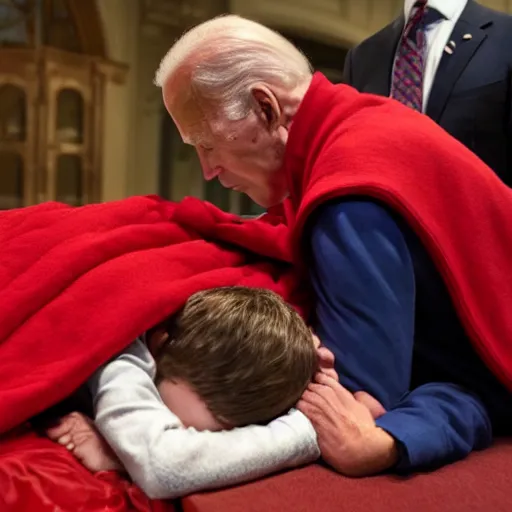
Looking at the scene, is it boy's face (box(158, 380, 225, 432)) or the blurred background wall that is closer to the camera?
boy's face (box(158, 380, 225, 432))

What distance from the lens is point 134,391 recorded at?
88 cm

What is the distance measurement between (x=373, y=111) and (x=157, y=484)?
59 cm

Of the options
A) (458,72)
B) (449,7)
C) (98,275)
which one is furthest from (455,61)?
(98,275)

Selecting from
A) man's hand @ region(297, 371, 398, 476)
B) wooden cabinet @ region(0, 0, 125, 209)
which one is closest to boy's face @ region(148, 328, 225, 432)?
man's hand @ region(297, 371, 398, 476)

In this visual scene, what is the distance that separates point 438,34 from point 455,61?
10 cm

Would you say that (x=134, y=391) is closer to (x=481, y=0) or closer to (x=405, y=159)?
(x=405, y=159)

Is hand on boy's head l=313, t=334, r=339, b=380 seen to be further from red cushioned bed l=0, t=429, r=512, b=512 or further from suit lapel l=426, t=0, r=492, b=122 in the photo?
suit lapel l=426, t=0, r=492, b=122

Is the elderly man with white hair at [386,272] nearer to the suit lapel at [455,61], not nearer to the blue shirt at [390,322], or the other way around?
the blue shirt at [390,322]

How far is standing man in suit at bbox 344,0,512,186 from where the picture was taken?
1891 millimetres

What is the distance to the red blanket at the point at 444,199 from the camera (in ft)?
3.19

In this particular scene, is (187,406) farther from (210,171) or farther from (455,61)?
(455,61)

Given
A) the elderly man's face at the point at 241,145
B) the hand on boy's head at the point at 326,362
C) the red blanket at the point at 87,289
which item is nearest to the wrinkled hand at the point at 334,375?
the hand on boy's head at the point at 326,362

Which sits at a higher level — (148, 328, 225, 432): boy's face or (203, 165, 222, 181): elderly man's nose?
(203, 165, 222, 181): elderly man's nose

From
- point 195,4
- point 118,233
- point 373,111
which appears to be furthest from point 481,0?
point 118,233
